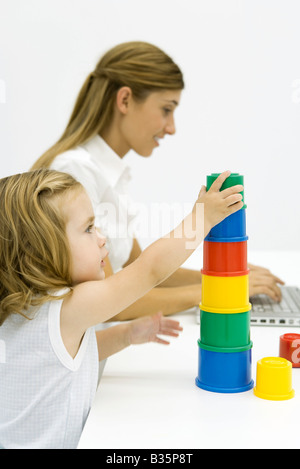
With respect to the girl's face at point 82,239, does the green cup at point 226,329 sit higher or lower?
lower

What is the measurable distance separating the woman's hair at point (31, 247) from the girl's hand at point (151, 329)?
180 mm

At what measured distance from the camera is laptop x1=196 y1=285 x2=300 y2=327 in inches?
46.1

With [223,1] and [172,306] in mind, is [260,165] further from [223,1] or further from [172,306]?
[172,306]

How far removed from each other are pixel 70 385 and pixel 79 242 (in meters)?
0.21

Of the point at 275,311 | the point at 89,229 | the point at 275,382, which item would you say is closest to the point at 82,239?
the point at 89,229

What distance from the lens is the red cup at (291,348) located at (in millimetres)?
927

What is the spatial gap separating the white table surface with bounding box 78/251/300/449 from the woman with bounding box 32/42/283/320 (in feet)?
1.34

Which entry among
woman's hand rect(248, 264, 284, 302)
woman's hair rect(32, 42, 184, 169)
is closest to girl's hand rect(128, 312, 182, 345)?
woman's hand rect(248, 264, 284, 302)

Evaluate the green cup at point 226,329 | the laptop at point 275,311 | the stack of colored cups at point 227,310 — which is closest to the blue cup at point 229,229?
the stack of colored cups at point 227,310

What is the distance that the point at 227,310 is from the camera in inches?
32.7

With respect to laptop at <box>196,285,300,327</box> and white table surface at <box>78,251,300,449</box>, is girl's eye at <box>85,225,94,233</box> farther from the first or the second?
laptop at <box>196,285,300,327</box>
